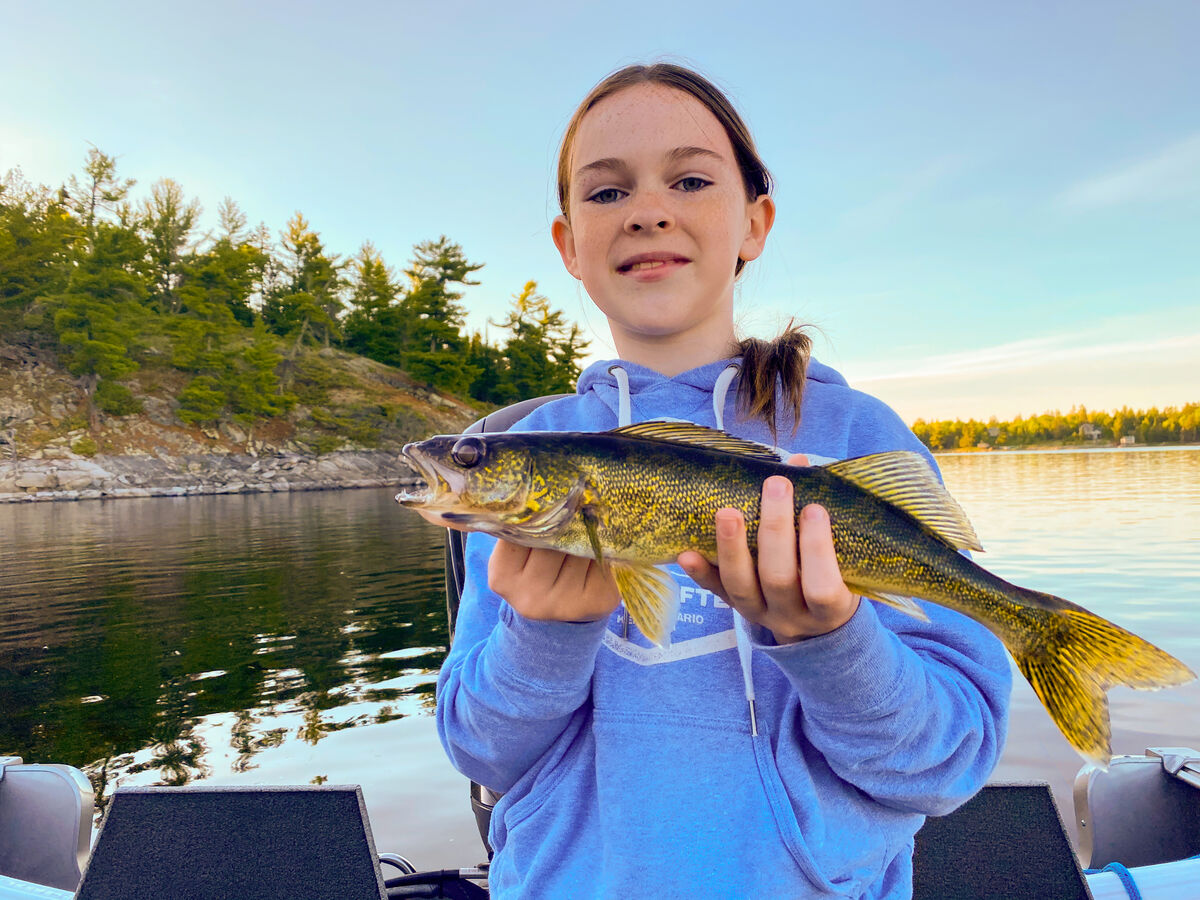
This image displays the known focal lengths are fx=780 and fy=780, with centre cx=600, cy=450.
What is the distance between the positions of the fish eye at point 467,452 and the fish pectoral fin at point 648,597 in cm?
44

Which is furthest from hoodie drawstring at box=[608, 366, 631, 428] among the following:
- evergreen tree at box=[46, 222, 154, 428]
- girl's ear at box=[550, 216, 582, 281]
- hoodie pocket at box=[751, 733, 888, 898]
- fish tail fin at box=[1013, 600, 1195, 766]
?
evergreen tree at box=[46, 222, 154, 428]

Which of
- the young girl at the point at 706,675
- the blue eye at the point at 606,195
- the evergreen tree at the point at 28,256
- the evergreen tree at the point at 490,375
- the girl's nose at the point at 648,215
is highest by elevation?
the evergreen tree at the point at 28,256

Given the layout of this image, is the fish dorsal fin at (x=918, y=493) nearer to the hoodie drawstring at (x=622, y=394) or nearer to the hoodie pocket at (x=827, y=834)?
the hoodie pocket at (x=827, y=834)

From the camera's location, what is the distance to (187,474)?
154 ft

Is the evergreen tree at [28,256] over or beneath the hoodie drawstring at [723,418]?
over

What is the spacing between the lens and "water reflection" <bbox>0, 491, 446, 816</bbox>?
8.99 metres

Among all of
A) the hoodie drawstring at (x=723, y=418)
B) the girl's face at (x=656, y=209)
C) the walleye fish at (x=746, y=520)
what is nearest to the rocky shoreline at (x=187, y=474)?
the hoodie drawstring at (x=723, y=418)

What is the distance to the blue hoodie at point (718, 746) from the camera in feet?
5.92

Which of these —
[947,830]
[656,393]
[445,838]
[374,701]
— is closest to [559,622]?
[656,393]

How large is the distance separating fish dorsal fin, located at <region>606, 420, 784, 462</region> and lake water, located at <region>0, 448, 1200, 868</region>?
5.05 m

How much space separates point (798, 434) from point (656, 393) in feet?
1.62

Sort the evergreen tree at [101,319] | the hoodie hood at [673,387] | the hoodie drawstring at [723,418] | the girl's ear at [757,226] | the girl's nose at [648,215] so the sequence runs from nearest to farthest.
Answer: the hoodie drawstring at [723,418]
the girl's nose at [648,215]
the hoodie hood at [673,387]
the girl's ear at [757,226]
the evergreen tree at [101,319]

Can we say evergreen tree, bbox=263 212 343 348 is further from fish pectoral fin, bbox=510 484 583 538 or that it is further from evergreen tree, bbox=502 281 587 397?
fish pectoral fin, bbox=510 484 583 538

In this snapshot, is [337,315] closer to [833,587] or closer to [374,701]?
[374,701]
